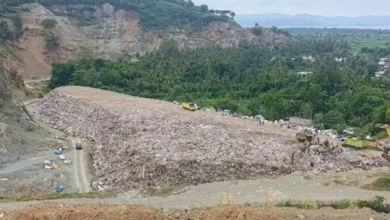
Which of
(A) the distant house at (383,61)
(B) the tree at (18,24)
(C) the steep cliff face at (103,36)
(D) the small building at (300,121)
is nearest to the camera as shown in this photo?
(D) the small building at (300,121)

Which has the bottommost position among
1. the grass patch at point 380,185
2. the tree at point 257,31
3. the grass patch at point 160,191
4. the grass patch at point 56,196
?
the tree at point 257,31

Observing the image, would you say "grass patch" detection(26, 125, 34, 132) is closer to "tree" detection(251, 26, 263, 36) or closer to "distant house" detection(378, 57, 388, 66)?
"distant house" detection(378, 57, 388, 66)

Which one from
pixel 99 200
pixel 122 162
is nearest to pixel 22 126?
pixel 122 162

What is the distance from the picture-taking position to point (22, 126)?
34.3 m

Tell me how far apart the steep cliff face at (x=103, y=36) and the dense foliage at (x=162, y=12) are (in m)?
1.17

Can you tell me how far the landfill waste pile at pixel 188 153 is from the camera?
2600 cm

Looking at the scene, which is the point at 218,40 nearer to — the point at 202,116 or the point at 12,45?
the point at 12,45

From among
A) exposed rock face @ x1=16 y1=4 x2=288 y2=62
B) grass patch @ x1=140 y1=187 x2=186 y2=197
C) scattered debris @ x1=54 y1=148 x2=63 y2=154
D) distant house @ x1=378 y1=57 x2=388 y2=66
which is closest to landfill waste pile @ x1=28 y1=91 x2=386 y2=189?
grass patch @ x1=140 y1=187 x2=186 y2=197

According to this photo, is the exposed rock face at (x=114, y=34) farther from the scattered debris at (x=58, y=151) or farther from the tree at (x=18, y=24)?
the scattered debris at (x=58, y=151)

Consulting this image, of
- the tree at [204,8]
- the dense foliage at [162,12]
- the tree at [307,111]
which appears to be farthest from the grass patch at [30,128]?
the tree at [204,8]

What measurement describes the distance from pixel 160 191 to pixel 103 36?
230 feet

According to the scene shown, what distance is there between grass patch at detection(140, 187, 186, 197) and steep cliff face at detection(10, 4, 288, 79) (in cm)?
4694

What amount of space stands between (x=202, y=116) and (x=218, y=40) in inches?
2996

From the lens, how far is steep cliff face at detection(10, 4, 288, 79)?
72.9 meters
